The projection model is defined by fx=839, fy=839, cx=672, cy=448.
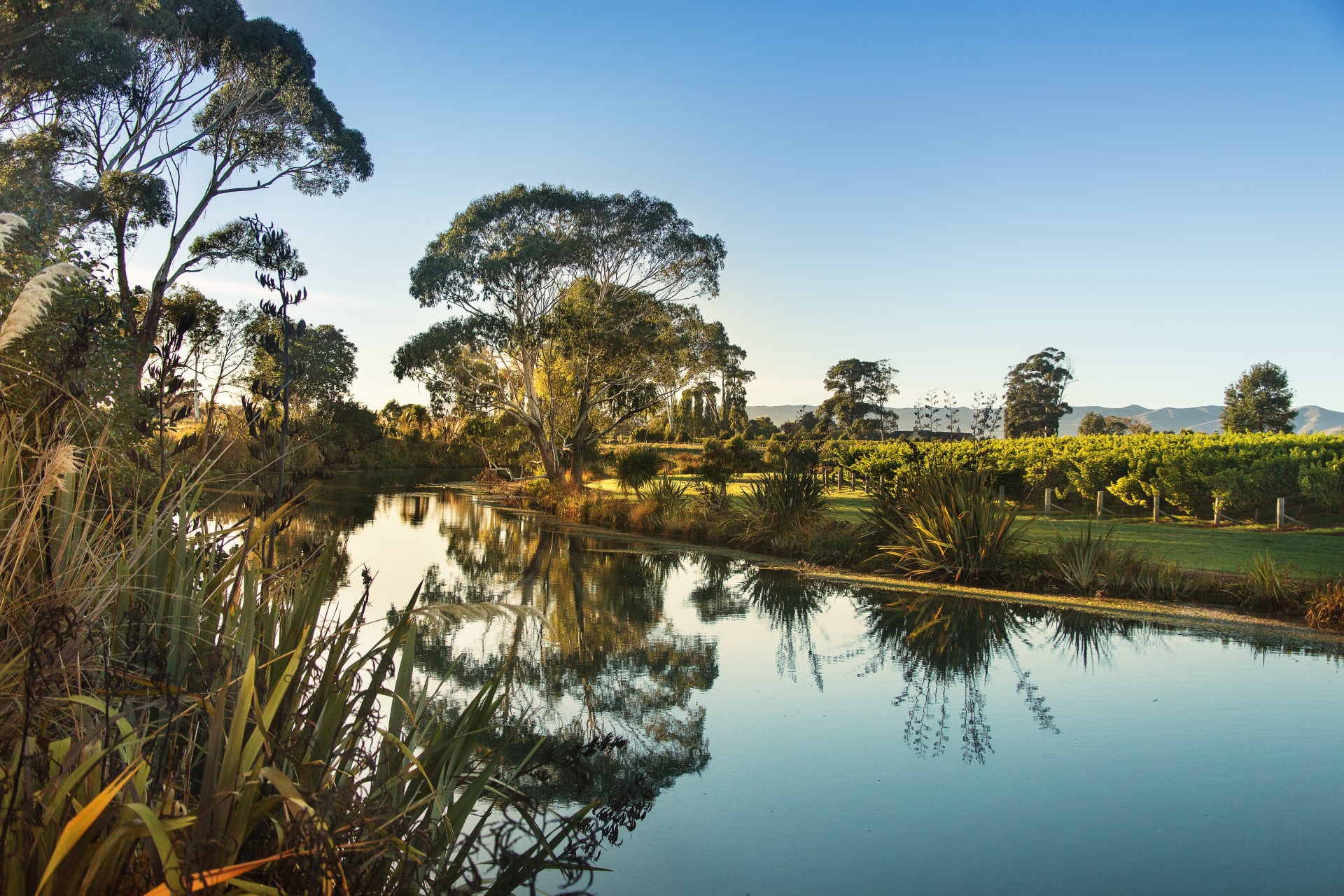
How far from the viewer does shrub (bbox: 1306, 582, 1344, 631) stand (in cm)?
829

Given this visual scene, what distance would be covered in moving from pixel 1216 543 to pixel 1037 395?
1906 inches

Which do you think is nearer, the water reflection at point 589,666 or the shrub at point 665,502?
the water reflection at point 589,666

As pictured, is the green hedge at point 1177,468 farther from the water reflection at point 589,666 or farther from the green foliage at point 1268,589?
the water reflection at point 589,666

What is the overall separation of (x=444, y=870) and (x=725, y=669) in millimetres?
4913

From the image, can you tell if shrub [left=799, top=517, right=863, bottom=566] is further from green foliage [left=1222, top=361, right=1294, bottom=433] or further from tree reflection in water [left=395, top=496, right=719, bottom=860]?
green foliage [left=1222, top=361, right=1294, bottom=433]

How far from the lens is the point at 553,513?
2236cm

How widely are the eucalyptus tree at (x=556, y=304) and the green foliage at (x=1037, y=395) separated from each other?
3798 cm

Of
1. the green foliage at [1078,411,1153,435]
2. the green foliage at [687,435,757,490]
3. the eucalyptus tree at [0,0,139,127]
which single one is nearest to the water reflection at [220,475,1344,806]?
the green foliage at [687,435,757,490]

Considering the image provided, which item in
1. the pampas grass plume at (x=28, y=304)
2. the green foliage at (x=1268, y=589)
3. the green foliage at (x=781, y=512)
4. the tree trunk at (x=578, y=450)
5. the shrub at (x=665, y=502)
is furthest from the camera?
the tree trunk at (x=578, y=450)

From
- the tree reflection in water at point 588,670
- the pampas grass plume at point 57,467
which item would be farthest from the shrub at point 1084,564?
the pampas grass plume at point 57,467

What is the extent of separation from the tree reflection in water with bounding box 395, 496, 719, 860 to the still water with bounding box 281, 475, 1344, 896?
0.11 ft

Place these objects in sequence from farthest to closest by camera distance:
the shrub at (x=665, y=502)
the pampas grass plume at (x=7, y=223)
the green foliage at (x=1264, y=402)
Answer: the green foliage at (x=1264, y=402), the shrub at (x=665, y=502), the pampas grass plume at (x=7, y=223)

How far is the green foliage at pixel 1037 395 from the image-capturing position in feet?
187

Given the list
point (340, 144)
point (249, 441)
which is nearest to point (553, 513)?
point (340, 144)
